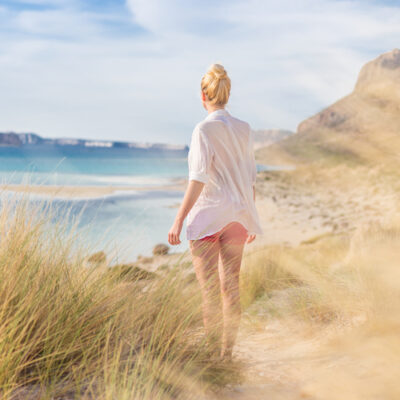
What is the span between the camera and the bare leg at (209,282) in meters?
2.48

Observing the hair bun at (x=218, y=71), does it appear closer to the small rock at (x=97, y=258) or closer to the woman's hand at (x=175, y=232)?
the woman's hand at (x=175, y=232)

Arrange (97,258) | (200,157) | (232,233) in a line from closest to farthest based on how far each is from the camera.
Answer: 1. (200,157)
2. (232,233)
3. (97,258)

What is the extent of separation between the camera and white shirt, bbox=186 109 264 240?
2435mm

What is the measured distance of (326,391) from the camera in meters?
2.34

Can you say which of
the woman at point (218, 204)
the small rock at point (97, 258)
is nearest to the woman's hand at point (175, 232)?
the woman at point (218, 204)

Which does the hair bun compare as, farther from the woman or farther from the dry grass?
the dry grass

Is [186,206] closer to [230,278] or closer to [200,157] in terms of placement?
[200,157]

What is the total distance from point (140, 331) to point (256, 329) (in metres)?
1.40

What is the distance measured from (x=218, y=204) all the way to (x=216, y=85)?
678mm

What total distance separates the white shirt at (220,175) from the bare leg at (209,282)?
88mm

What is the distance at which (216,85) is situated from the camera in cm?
251

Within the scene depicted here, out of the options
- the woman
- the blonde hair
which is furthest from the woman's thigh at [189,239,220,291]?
the blonde hair

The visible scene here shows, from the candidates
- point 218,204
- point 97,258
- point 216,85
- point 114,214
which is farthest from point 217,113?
point 114,214

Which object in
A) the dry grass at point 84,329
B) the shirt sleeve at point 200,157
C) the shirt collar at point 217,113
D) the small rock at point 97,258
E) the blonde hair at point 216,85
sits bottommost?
the dry grass at point 84,329
